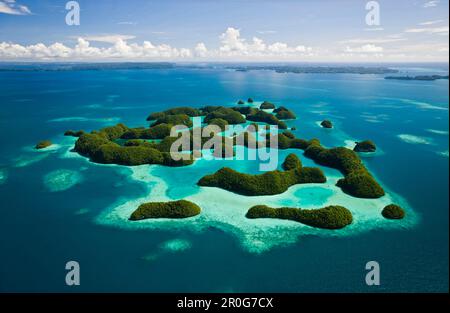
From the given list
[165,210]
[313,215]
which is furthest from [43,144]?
[313,215]

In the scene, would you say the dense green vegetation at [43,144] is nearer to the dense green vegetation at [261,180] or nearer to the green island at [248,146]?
the green island at [248,146]

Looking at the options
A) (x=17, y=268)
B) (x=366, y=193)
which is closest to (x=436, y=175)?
(x=366, y=193)

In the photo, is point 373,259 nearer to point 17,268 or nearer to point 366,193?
point 366,193

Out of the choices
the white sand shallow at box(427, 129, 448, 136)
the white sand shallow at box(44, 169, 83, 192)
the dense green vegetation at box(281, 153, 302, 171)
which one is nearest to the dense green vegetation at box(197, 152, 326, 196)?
the dense green vegetation at box(281, 153, 302, 171)

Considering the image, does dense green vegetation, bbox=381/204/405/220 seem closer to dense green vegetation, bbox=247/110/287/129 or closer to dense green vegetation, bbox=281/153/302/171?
dense green vegetation, bbox=281/153/302/171

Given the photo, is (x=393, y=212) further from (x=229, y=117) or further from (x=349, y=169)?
(x=229, y=117)
